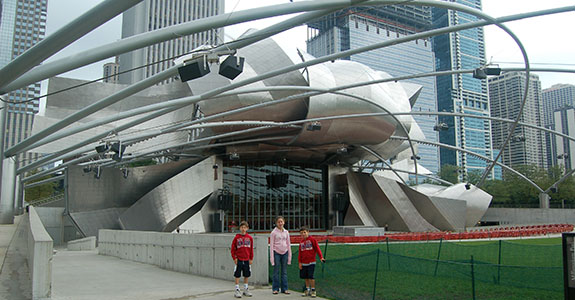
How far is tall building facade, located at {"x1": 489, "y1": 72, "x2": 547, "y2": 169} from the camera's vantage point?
70500mm

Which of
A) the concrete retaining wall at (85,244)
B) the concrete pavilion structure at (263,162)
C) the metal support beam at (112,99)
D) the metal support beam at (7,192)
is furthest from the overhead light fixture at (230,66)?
the metal support beam at (7,192)

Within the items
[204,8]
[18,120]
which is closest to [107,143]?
[204,8]

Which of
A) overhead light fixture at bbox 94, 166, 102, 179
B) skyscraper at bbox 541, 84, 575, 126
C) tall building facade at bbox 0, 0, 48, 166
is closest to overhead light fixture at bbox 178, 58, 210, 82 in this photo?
tall building facade at bbox 0, 0, 48, 166

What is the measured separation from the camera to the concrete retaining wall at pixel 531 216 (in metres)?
48.2

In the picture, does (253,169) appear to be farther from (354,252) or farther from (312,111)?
(354,252)

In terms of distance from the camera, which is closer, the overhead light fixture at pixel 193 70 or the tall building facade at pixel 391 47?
the overhead light fixture at pixel 193 70

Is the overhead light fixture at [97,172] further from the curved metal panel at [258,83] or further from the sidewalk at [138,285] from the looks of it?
the sidewalk at [138,285]

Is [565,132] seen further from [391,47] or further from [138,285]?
[138,285]

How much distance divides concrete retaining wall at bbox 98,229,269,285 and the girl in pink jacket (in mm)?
1052

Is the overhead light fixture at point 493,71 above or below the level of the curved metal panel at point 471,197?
above

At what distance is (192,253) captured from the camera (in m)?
12.2

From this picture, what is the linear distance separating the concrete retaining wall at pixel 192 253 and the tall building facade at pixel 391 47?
4368 cm

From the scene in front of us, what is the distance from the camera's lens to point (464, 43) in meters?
43.7

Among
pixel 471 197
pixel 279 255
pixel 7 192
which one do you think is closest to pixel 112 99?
pixel 279 255
